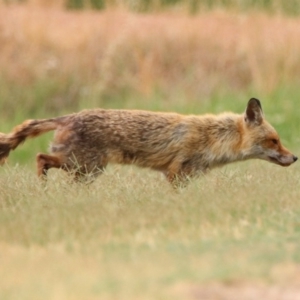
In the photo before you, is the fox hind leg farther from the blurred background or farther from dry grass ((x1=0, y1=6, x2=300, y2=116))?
dry grass ((x1=0, y1=6, x2=300, y2=116))

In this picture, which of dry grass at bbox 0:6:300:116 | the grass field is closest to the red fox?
the grass field

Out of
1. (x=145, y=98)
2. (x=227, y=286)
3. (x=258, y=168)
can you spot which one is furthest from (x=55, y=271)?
(x=145, y=98)

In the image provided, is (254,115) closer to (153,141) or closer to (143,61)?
(153,141)

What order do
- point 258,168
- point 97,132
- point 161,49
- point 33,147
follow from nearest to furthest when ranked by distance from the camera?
1. point 97,132
2. point 258,168
3. point 33,147
4. point 161,49

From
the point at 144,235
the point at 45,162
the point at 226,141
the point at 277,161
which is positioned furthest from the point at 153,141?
the point at 144,235

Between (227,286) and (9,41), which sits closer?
(227,286)

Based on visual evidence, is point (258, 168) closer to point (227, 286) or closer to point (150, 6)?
point (227, 286)

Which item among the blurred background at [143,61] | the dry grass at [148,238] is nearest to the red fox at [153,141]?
the dry grass at [148,238]

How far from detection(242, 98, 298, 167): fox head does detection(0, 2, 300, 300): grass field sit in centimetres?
16

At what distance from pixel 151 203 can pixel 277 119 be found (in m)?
7.95

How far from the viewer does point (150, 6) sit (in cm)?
1970

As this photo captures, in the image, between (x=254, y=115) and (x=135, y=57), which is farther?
(x=135, y=57)

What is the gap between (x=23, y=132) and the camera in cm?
983

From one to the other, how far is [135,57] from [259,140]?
724 cm
